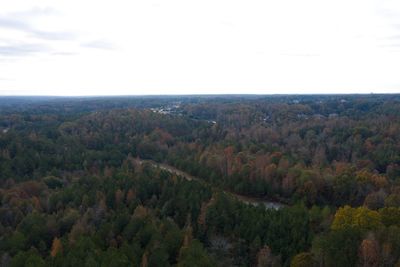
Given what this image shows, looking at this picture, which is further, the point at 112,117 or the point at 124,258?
the point at 112,117

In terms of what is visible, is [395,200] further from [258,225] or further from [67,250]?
[67,250]

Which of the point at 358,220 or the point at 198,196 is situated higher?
the point at 358,220

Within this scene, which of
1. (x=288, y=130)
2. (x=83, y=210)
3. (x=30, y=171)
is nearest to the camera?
(x=83, y=210)

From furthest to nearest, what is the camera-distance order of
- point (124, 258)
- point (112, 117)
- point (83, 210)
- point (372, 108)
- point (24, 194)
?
point (372, 108), point (112, 117), point (24, 194), point (83, 210), point (124, 258)

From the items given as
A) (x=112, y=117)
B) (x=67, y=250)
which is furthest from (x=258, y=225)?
(x=112, y=117)

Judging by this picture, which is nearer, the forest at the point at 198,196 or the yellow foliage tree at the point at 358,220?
the forest at the point at 198,196

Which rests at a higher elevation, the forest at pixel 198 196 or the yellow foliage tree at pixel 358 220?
the yellow foliage tree at pixel 358 220

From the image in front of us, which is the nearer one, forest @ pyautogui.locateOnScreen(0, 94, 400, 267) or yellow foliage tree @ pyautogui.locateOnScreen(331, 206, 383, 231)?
forest @ pyautogui.locateOnScreen(0, 94, 400, 267)

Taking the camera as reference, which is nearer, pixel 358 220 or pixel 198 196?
pixel 358 220
